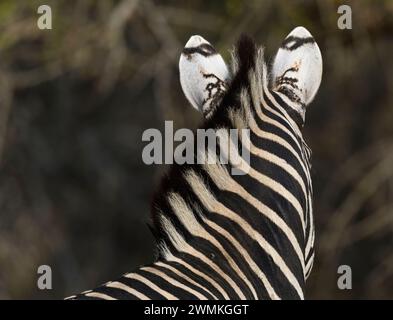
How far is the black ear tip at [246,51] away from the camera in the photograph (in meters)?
2.86

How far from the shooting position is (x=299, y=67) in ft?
10.3

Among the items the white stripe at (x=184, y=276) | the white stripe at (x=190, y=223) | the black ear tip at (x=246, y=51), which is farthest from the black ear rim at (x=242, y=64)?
the white stripe at (x=184, y=276)

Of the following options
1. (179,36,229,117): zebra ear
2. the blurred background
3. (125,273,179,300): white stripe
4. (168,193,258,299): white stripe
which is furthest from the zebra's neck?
the blurred background

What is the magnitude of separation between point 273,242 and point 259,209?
104mm

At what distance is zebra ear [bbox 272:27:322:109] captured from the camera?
3104 millimetres

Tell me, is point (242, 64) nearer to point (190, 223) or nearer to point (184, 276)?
point (190, 223)

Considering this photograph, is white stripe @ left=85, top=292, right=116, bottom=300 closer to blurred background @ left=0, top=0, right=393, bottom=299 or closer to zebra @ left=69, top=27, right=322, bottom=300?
zebra @ left=69, top=27, right=322, bottom=300

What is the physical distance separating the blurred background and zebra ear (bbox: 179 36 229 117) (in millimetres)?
3914

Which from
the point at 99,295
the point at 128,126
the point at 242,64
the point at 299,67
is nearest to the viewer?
the point at 99,295

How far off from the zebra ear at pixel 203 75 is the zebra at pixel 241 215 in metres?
0.12

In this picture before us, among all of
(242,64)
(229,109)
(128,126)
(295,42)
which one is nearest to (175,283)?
(229,109)

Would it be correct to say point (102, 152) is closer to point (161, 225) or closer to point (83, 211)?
point (83, 211)

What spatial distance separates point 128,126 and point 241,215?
8764mm
